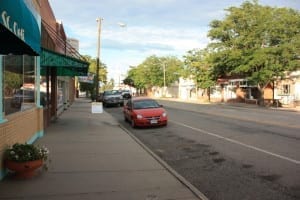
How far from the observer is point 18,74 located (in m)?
12.1

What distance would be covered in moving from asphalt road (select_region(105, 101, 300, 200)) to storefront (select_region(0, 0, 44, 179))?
3.83 metres

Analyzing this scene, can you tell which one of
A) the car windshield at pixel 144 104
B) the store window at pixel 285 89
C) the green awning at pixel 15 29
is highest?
the green awning at pixel 15 29

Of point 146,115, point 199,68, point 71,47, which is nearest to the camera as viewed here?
point 146,115

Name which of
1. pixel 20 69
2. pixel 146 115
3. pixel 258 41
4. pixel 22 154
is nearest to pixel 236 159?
pixel 22 154

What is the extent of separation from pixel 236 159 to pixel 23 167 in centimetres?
559

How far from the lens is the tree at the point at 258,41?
4903cm

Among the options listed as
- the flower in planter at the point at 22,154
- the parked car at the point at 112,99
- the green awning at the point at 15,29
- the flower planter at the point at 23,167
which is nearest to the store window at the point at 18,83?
the flower in planter at the point at 22,154

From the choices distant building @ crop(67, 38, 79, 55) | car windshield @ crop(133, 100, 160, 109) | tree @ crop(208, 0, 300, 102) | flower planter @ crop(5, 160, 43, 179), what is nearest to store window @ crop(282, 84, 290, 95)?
tree @ crop(208, 0, 300, 102)

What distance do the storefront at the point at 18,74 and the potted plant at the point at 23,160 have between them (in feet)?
0.61

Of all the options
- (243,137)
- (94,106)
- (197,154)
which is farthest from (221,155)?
(94,106)

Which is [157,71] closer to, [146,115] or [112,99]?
[112,99]

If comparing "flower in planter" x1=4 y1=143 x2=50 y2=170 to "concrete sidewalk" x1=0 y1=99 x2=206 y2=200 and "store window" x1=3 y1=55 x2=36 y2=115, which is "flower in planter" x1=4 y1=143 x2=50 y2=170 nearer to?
"concrete sidewalk" x1=0 y1=99 x2=206 y2=200

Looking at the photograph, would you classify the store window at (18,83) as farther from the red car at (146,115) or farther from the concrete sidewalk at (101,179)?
the red car at (146,115)

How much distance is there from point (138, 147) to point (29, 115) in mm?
3410
